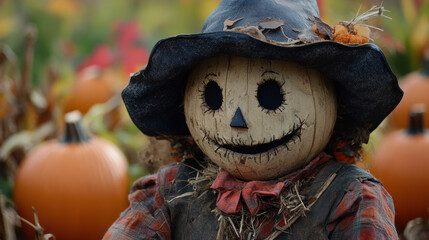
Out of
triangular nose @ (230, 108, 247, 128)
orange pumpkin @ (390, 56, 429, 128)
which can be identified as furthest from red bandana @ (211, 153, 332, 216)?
orange pumpkin @ (390, 56, 429, 128)

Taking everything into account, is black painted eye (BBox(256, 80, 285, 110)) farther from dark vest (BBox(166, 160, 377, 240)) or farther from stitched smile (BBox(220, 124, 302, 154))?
dark vest (BBox(166, 160, 377, 240))

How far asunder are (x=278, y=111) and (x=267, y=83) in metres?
0.09

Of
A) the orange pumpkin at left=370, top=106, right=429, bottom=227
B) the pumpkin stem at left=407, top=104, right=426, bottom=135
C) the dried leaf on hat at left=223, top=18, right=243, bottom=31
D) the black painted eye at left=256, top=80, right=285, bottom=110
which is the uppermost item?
the dried leaf on hat at left=223, top=18, right=243, bottom=31

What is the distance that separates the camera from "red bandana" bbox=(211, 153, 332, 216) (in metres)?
1.80

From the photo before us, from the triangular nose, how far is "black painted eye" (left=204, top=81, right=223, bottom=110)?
8 cm

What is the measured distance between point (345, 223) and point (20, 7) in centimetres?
639

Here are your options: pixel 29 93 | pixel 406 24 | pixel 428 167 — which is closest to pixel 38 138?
pixel 29 93

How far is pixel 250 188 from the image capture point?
5.99 ft

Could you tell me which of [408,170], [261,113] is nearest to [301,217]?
[261,113]

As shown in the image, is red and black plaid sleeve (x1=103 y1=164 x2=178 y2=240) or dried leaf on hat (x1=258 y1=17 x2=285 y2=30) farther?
red and black plaid sleeve (x1=103 y1=164 x2=178 y2=240)

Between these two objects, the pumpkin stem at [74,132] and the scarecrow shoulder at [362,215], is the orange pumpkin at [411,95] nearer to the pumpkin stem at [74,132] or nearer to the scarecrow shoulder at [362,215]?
the pumpkin stem at [74,132]

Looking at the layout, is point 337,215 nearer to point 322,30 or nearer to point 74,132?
point 322,30

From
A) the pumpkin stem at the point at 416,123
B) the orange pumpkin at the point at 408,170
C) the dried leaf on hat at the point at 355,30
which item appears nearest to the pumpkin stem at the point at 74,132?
the orange pumpkin at the point at 408,170

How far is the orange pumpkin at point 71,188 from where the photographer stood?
349 cm
